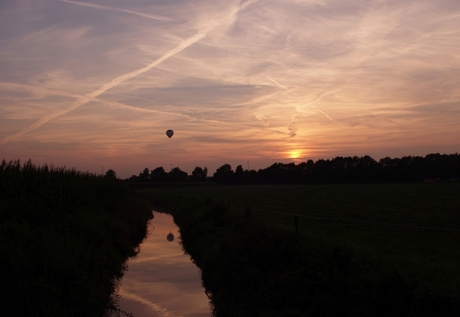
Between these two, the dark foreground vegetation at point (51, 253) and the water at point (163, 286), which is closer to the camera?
the dark foreground vegetation at point (51, 253)

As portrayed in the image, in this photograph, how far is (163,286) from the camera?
15.0 m

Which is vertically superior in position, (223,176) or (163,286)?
(223,176)

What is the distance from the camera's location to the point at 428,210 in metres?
32.5

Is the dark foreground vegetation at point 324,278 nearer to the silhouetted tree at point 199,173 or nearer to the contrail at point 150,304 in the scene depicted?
the contrail at point 150,304

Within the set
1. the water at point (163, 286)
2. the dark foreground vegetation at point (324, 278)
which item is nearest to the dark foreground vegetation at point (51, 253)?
the water at point (163, 286)

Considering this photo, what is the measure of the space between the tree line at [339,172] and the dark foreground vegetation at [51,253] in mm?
132776

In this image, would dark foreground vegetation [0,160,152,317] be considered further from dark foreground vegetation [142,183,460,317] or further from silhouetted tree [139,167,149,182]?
silhouetted tree [139,167,149,182]

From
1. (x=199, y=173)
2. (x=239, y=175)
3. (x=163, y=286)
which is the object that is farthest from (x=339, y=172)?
(x=163, y=286)

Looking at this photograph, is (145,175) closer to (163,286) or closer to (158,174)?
(158,174)

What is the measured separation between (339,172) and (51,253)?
148511 mm

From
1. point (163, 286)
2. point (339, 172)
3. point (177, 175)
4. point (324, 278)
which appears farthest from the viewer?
point (177, 175)

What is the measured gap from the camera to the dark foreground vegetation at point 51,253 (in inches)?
373

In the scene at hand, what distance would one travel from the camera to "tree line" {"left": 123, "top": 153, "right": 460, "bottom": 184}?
145m

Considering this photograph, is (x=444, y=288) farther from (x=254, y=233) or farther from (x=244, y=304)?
(x=254, y=233)
